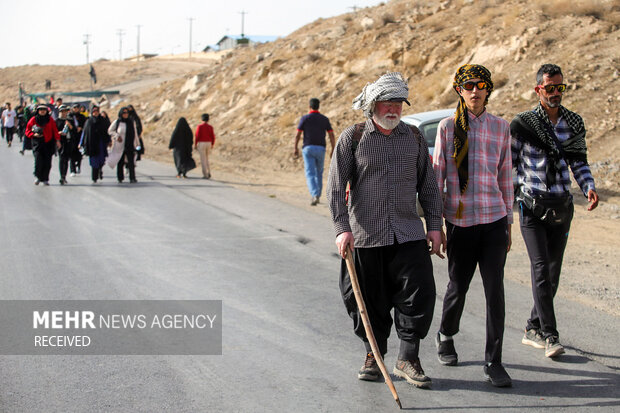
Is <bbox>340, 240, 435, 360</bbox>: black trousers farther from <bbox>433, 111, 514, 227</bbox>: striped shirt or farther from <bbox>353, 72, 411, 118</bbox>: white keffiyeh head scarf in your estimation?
<bbox>353, 72, 411, 118</bbox>: white keffiyeh head scarf

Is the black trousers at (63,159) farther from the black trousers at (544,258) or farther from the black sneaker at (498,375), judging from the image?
the black sneaker at (498,375)

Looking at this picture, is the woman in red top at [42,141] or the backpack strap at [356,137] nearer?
the backpack strap at [356,137]

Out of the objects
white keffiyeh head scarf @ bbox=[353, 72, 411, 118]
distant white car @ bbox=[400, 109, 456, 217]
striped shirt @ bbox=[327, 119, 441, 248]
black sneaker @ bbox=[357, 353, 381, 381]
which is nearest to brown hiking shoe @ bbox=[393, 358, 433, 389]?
black sneaker @ bbox=[357, 353, 381, 381]

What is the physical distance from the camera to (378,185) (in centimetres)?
464

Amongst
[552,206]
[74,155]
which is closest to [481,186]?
[552,206]

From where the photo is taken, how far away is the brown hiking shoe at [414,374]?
4715 mm

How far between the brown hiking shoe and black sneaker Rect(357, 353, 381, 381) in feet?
0.59

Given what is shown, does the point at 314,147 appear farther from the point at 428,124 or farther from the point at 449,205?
the point at 449,205

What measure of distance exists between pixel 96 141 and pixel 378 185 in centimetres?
1396

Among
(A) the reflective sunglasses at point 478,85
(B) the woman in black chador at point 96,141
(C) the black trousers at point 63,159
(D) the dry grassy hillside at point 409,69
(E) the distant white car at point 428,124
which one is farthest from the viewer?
(D) the dry grassy hillside at point 409,69

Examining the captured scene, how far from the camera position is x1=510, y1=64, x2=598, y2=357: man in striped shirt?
5402mm

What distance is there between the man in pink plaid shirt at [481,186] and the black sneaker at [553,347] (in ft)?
2.31

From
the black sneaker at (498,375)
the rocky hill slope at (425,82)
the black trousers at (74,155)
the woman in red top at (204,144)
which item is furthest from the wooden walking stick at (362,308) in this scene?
the woman in red top at (204,144)

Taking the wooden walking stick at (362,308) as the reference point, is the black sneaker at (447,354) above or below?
below
